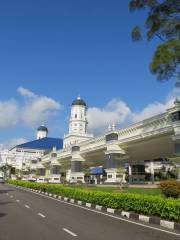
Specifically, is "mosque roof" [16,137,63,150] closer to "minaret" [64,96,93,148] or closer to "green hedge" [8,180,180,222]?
"minaret" [64,96,93,148]

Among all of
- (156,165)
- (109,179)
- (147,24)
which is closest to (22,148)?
(156,165)

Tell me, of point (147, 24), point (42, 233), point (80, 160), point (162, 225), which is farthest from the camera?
point (80, 160)

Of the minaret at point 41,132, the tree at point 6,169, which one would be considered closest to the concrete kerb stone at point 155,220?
the tree at point 6,169

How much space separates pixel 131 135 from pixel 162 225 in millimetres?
29968

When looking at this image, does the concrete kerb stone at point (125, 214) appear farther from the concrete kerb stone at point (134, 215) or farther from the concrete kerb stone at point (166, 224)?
the concrete kerb stone at point (166, 224)

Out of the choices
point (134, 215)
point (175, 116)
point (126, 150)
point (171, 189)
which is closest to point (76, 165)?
point (126, 150)

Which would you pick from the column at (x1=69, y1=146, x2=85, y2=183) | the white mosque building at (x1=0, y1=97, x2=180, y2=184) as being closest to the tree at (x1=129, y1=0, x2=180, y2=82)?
the white mosque building at (x1=0, y1=97, x2=180, y2=184)

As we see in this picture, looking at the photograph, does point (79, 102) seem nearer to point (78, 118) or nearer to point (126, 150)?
point (78, 118)

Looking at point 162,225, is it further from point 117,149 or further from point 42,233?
point 117,149

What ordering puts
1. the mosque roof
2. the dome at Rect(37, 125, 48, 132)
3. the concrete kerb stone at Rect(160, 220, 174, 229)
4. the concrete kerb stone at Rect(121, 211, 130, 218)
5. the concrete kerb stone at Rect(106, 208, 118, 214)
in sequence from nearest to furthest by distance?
1. the concrete kerb stone at Rect(160, 220, 174, 229)
2. the concrete kerb stone at Rect(121, 211, 130, 218)
3. the concrete kerb stone at Rect(106, 208, 118, 214)
4. the mosque roof
5. the dome at Rect(37, 125, 48, 132)

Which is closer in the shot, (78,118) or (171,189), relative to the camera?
(171,189)

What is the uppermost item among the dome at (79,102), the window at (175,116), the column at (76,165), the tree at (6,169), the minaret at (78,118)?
the dome at (79,102)

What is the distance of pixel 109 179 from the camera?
Answer: 151ft

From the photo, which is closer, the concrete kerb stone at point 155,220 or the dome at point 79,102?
the concrete kerb stone at point 155,220
